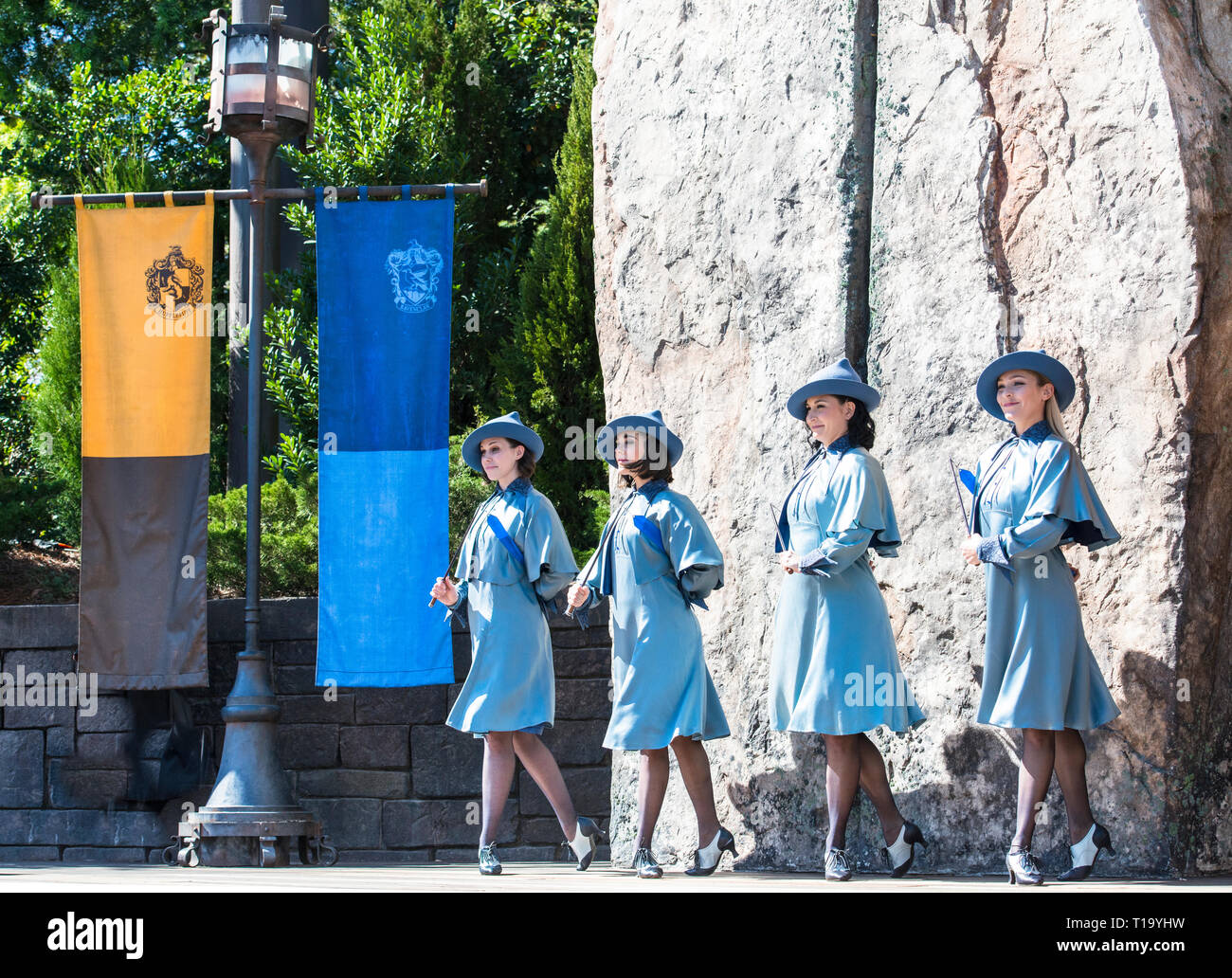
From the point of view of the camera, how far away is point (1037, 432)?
5480mm

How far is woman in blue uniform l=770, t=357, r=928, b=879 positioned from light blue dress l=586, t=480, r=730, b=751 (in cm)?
34

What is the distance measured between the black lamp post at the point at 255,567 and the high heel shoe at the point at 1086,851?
3.55 m

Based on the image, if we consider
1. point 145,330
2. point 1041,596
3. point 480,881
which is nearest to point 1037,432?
point 1041,596

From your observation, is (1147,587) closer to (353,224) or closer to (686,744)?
(686,744)

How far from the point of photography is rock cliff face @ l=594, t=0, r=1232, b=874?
5715 millimetres

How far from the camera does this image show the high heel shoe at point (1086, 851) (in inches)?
210

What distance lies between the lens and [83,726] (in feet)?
26.4

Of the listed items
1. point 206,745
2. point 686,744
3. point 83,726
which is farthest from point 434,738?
point 686,744

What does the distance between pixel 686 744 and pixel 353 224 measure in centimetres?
327

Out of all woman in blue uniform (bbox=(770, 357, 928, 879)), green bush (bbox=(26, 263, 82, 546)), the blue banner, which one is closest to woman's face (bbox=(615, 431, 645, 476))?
woman in blue uniform (bbox=(770, 357, 928, 879))

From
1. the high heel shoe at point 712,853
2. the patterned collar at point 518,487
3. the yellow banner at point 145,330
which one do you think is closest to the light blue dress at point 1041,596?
the high heel shoe at point 712,853

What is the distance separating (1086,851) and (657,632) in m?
1.77

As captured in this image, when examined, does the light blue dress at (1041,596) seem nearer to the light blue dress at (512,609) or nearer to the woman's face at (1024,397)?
the woman's face at (1024,397)

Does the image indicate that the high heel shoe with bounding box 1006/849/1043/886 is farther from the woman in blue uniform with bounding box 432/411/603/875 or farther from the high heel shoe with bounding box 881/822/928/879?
the woman in blue uniform with bounding box 432/411/603/875
